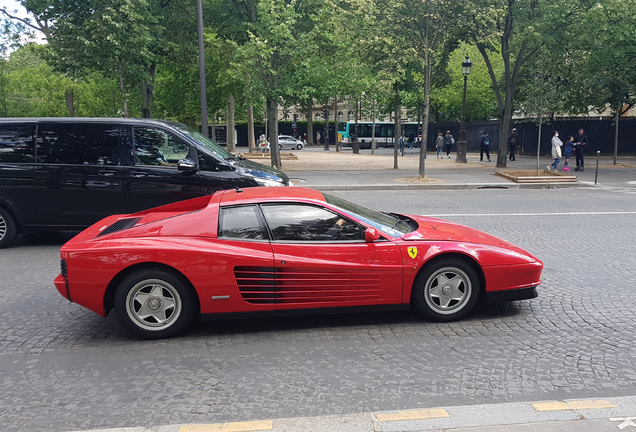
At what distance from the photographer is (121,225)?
5.42 metres

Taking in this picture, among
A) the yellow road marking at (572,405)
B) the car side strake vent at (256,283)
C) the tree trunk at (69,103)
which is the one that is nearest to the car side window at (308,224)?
the car side strake vent at (256,283)

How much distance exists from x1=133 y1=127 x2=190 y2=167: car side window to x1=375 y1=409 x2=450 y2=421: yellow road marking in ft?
20.6

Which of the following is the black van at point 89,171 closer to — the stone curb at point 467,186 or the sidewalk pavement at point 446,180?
the sidewalk pavement at point 446,180

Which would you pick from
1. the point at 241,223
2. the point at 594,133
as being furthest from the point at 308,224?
the point at 594,133

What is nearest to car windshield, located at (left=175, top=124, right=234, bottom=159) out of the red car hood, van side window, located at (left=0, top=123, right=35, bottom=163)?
van side window, located at (left=0, top=123, right=35, bottom=163)

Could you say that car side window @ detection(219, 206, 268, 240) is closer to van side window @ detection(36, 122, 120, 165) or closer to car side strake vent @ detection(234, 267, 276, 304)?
car side strake vent @ detection(234, 267, 276, 304)

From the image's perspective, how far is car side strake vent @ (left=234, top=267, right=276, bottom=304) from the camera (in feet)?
15.8

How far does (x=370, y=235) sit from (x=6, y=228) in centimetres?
647

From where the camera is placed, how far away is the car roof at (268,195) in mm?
5176

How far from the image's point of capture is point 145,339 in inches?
192

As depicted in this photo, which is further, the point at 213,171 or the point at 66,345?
the point at 213,171

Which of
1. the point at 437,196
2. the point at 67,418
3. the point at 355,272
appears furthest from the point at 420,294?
the point at 437,196

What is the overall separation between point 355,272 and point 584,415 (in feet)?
7.21

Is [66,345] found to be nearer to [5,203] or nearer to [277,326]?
[277,326]
